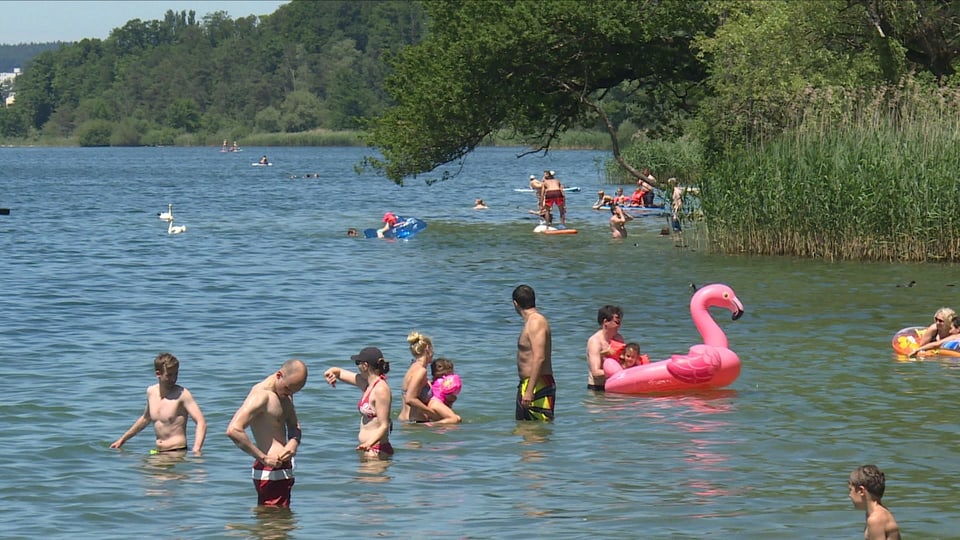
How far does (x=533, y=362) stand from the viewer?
47.9 ft

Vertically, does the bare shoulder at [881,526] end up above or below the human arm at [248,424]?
below

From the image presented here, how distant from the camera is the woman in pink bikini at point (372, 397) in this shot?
42.8 feet

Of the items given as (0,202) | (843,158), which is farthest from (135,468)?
(0,202)

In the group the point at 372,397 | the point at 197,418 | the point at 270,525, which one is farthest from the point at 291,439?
the point at 197,418

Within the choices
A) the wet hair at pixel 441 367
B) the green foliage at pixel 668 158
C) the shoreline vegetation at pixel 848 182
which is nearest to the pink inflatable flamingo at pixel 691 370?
the wet hair at pixel 441 367

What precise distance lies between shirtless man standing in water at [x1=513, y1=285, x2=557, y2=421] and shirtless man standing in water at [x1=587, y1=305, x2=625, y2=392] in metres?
1.84

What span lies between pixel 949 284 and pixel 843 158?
4.16 m

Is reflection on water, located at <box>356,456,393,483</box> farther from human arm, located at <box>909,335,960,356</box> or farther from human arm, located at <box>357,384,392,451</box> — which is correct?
human arm, located at <box>909,335,960,356</box>

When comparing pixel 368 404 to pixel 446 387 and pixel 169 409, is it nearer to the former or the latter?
pixel 169 409

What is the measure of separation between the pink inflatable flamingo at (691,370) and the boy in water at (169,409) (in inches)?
214

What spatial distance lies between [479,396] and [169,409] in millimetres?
4648

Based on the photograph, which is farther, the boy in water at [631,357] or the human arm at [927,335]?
the human arm at [927,335]

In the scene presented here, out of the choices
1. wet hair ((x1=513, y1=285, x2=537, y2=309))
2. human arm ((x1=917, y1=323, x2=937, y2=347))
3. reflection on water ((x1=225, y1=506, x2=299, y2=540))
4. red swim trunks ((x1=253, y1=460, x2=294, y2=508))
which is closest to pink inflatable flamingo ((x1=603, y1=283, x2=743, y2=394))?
wet hair ((x1=513, y1=285, x2=537, y2=309))

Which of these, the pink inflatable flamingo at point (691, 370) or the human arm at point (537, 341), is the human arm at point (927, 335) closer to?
the pink inflatable flamingo at point (691, 370)
